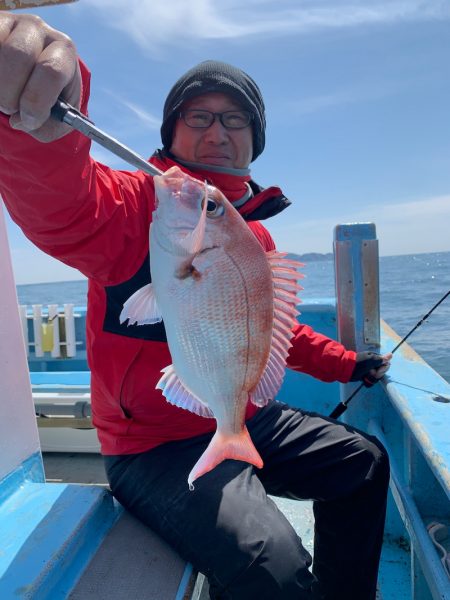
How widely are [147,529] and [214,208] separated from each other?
49.7 inches

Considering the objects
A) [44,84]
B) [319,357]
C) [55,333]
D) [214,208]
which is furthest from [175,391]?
[55,333]

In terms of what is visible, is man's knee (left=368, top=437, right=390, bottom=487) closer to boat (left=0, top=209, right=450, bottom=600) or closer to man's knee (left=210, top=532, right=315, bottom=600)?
boat (left=0, top=209, right=450, bottom=600)

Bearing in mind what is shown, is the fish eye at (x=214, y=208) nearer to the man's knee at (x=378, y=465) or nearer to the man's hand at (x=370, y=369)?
the man's knee at (x=378, y=465)

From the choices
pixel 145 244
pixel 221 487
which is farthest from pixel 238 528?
pixel 145 244

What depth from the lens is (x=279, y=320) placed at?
1.62 m

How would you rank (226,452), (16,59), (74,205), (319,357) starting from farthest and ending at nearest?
(319,357), (226,452), (74,205), (16,59)

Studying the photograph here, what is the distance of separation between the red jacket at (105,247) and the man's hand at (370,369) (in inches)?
26.8

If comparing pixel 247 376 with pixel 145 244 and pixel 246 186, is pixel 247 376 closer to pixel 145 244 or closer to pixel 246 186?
pixel 145 244

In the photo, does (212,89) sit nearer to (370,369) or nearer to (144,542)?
(370,369)

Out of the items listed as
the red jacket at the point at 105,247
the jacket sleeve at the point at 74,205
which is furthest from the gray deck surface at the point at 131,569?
the jacket sleeve at the point at 74,205

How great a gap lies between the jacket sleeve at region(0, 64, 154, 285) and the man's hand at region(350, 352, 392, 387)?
141 centimetres

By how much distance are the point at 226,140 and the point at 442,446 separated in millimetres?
1540

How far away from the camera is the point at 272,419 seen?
2.16 metres

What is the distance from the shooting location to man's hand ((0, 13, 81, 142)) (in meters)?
1.01
